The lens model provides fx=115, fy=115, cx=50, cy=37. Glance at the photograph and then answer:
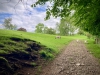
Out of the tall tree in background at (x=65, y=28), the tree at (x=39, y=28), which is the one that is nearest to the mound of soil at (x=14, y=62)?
the tall tree in background at (x=65, y=28)

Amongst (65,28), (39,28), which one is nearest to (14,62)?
(65,28)

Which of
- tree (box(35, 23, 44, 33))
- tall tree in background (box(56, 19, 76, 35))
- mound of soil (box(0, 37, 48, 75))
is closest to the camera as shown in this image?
mound of soil (box(0, 37, 48, 75))

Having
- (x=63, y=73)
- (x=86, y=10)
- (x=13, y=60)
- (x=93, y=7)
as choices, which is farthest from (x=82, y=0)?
(x=13, y=60)

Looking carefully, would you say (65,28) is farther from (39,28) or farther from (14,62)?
(14,62)

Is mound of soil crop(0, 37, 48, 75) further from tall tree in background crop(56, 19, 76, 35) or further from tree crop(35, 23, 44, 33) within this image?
tree crop(35, 23, 44, 33)

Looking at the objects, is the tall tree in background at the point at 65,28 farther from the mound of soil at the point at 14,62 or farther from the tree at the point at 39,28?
the mound of soil at the point at 14,62

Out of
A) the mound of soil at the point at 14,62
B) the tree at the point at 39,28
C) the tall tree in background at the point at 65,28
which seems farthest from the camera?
the tree at the point at 39,28

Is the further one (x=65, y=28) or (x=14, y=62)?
(x=65, y=28)

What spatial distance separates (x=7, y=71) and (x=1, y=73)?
0.59m

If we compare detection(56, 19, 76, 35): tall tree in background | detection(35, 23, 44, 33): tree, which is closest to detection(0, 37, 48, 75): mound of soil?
detection(56, 19, 76, 35): tall tree in background

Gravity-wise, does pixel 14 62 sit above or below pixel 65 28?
below

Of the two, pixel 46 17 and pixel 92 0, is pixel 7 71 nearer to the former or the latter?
pixel 46 17

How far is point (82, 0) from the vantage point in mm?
5887

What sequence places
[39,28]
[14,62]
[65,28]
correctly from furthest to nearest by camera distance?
[39,28] < [65,28] < [14,62]
